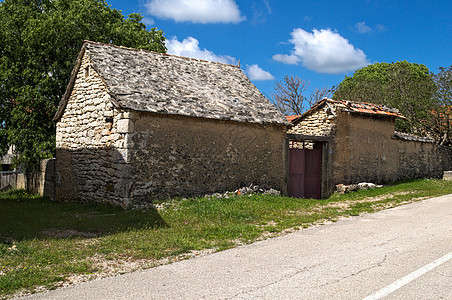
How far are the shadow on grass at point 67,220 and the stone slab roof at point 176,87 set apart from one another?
294cm

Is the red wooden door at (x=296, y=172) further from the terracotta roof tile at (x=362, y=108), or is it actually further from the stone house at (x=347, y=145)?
the terracotta roof tile at (x=362, y=108)

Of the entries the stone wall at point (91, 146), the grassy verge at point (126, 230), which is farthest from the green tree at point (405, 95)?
the stone wall at point (91, 146)

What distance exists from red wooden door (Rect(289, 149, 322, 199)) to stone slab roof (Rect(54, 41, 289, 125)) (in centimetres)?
193

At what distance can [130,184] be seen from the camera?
1074 centimetres

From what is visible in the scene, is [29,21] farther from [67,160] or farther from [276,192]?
[276,192]

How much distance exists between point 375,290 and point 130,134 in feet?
25.6

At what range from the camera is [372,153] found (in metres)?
16.9

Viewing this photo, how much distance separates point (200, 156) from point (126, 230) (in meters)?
4.28

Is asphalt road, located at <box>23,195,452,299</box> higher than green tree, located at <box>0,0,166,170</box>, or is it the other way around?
green tree, located at <box>0,0,166,170</box>

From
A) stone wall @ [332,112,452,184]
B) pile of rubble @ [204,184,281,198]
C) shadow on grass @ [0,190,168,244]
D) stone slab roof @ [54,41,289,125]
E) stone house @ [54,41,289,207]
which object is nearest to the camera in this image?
shadow on grass @ [0,190,168,244]

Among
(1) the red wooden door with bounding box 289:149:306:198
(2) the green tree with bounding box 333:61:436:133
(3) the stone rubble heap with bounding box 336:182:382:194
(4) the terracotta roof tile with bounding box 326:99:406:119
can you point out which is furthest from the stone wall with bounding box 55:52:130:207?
(2) the green tree with bounding box 333:61:436:133

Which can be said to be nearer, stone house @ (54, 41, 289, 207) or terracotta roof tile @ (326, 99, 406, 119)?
stone house @ (54, 41, 289, 207)

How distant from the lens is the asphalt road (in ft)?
14.7

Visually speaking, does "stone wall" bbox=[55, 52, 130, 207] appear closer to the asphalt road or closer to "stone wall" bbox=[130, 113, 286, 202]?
"stone wall" bbox=[130, 113, 286, 202]
